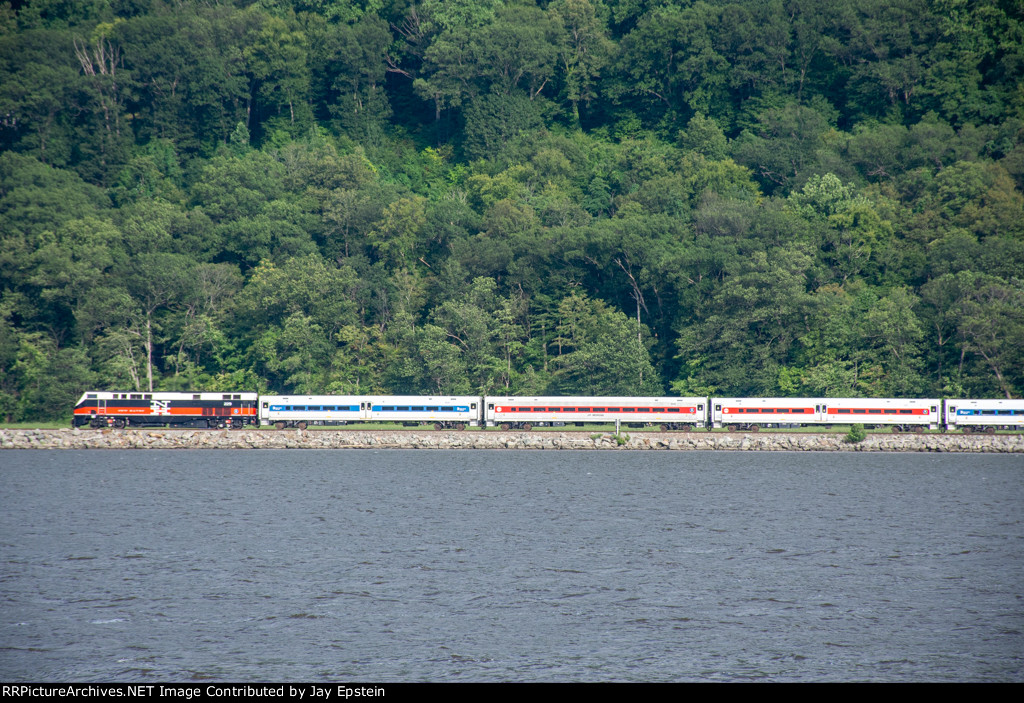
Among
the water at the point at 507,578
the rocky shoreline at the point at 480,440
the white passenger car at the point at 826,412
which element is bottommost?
the water at the point at 507,578

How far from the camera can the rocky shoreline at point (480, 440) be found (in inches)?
2825

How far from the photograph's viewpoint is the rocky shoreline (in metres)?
71.8

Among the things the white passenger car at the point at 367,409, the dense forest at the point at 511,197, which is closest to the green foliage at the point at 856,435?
the dense forest at the point at 511,197

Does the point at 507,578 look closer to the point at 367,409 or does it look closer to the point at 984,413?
the point at 367,409

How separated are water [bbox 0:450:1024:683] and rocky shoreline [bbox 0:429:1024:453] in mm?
13763

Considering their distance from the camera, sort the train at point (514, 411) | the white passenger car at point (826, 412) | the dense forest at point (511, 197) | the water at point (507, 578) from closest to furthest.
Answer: the water at point (507, 578) < the white passenger car at point (826, 412) < the train at point (514, 411) < the dense forest at point (511, 197)

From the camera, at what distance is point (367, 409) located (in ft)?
257

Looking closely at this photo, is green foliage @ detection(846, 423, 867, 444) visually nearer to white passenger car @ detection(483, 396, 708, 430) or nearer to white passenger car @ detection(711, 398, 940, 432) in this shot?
white passenger car @ detection(711, 398, 940, 432)

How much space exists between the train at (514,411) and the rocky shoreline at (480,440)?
264 centimetres

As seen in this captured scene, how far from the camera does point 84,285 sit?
85312mm

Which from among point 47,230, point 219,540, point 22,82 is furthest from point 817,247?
point 22,82

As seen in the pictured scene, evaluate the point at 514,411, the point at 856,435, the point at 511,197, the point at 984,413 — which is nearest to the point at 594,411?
the point at 514,411

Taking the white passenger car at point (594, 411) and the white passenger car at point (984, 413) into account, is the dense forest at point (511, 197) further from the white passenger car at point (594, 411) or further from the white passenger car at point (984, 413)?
the white passenger car at point (594, 411)

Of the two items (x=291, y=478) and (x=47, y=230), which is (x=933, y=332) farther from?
(x=47, y=230)
